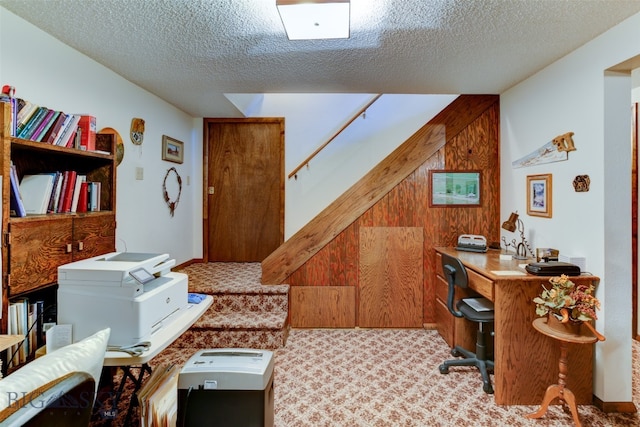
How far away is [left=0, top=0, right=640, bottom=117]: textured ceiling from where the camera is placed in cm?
173

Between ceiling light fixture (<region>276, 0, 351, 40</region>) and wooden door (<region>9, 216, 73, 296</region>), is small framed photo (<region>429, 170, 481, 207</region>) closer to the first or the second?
ceiling light fixture (<region>276, 0, 351, 40</region>)

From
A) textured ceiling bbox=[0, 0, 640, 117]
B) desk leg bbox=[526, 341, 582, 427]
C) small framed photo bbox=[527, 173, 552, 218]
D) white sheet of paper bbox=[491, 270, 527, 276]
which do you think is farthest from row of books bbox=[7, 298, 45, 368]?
small framed photo bbox=[527, 173, 552, 218]

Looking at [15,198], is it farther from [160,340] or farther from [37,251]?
[160,340]

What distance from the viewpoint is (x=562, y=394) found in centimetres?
191

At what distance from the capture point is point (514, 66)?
8.17 ft

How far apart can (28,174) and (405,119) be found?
11.8ft

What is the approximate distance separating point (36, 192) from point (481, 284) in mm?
2888

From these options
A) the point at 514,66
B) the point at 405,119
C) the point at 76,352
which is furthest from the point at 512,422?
the point at 405,119

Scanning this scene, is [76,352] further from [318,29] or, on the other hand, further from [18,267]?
[318,29]

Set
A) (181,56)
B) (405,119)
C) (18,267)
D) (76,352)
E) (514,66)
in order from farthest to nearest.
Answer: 1. (405,119)
2. (514,66)
3. (181,56)
4. (18,267)
5. (76,352)

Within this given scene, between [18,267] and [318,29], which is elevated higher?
[318,29]

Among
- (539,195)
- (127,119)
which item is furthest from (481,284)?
(127,119)

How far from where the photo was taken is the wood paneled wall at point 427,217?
10.9ft

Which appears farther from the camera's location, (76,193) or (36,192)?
(76,193)
